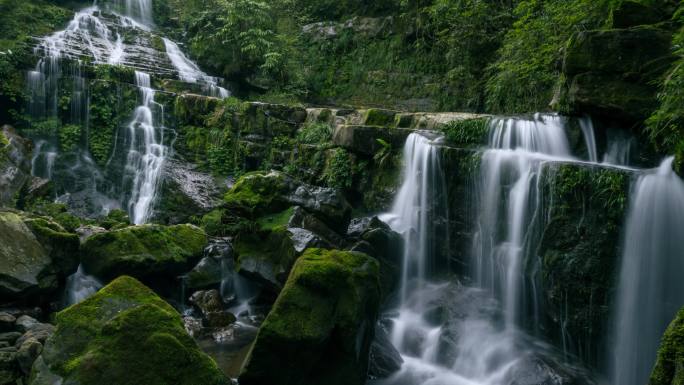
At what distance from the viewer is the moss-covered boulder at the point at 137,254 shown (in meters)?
8.36

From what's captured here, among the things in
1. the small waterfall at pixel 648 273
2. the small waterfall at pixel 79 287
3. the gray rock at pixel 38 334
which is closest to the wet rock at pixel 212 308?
the small waterfall at pixel 79 287

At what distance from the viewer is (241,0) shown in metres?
20.2

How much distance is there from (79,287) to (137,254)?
1104mm

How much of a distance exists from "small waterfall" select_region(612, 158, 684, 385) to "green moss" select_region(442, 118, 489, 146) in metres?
3.41

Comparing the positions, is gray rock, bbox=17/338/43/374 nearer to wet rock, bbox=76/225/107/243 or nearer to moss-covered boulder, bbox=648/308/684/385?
wet rock, bbox=76/225/107/243

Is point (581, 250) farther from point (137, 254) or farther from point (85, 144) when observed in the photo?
point (85, 144)

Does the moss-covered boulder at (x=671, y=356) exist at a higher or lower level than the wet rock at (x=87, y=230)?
higher

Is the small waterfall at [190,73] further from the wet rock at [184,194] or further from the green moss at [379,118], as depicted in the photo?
the green moss at [379,118]

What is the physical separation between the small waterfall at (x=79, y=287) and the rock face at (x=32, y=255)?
29 cm

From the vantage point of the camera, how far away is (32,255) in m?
7.45

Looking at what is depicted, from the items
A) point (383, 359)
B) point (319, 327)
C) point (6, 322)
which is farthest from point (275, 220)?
point (6, 322)

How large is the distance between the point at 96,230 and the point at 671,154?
1070cm

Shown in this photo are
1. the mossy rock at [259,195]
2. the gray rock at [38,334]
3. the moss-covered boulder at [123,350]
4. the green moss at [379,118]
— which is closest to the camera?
the moss-covered boulder at [123,350]

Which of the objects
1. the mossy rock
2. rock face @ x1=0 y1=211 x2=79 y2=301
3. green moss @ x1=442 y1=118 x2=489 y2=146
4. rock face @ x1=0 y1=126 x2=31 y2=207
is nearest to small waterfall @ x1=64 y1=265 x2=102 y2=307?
rock face @ x1=0 y1=211 x2=79 y2=301
